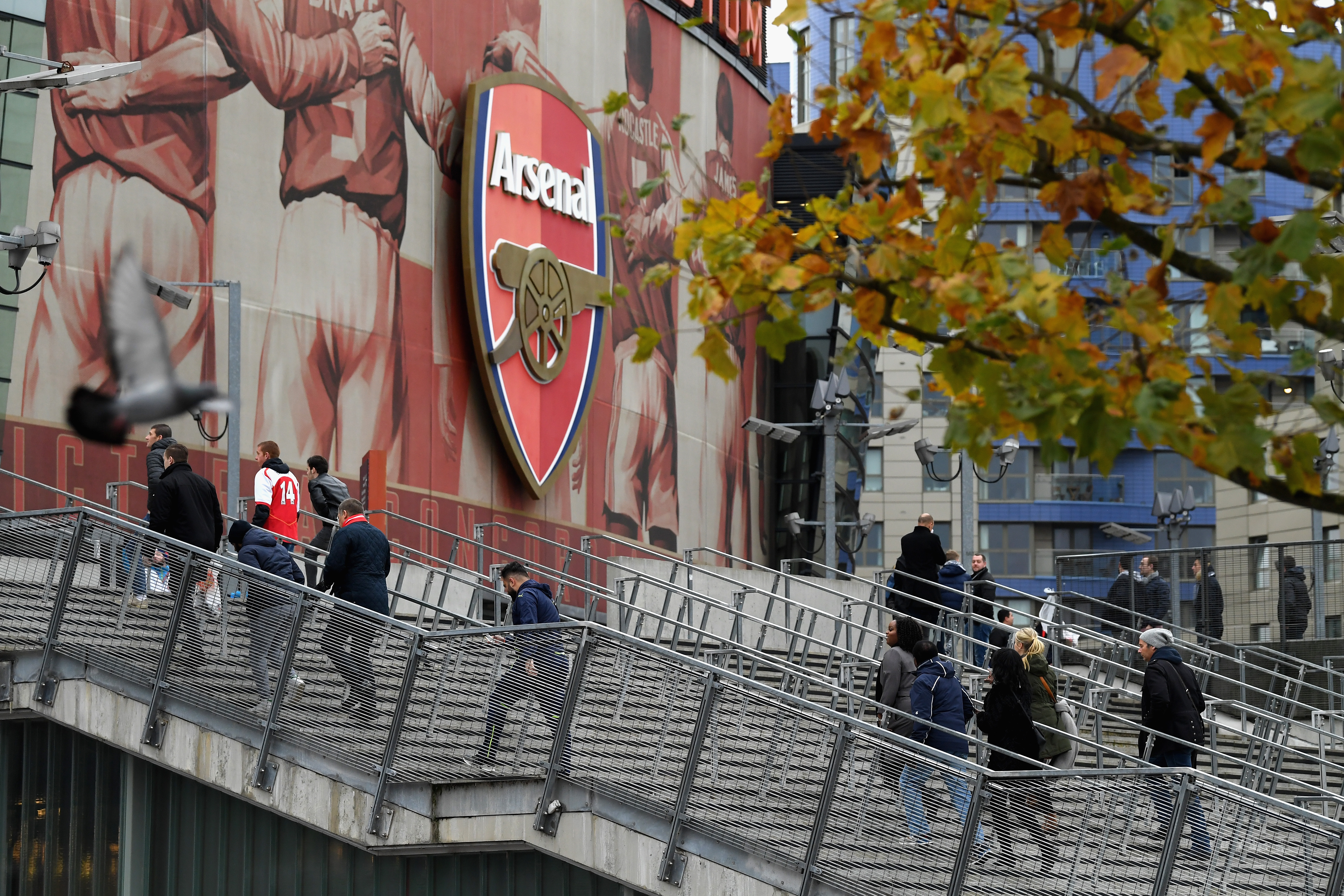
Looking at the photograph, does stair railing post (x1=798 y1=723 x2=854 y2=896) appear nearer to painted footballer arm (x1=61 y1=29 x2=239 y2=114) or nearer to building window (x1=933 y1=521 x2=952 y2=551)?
painted footballer arm (x1=61 y1=29 x2=239 y2=114)

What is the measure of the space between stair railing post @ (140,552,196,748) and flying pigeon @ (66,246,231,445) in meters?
6.76

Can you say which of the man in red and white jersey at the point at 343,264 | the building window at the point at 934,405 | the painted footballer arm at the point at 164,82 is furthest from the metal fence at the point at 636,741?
the building window at the point at 934,405

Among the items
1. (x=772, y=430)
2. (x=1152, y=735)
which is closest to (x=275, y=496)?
(x=1152, y=735)

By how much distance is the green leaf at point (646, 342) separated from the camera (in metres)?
6.39

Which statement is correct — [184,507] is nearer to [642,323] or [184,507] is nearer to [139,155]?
[139,155]

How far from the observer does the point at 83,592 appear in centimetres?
1243

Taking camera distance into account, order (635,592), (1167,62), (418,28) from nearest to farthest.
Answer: (1167,62)
(635,592)
(418,28)

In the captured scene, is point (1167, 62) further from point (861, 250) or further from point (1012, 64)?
point (861, 250)

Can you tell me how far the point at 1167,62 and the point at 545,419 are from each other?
20178mm

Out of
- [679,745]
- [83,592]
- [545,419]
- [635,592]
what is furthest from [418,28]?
[679,745]

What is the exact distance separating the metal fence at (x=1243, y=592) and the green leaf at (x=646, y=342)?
16076mm

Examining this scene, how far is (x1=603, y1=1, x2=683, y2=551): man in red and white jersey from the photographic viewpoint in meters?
28.7

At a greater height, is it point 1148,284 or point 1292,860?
point 1148,284

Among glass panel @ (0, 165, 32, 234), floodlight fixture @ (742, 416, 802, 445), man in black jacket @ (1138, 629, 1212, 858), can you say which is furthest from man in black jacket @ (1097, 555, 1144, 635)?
glass panel @ (0, 165, 32, 234)
